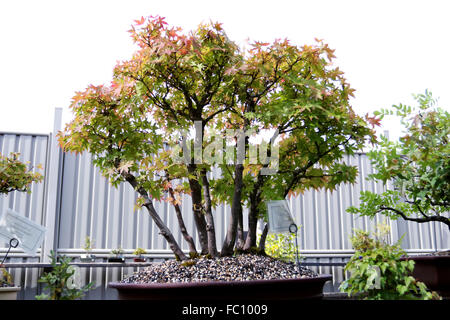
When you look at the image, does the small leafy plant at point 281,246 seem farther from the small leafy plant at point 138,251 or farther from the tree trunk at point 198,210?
the tree trunk at point 198,210

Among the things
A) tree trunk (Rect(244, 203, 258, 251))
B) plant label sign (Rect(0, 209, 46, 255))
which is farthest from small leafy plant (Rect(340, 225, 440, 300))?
plant label sign (Rect(0, 209, 46, 255))

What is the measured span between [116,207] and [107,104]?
121 inches

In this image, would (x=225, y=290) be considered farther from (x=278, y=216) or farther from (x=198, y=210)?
(x=198, y=210)

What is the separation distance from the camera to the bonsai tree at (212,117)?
202 centimetres

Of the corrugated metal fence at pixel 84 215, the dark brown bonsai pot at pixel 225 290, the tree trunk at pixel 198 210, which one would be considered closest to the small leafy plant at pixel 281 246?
the corrugated metal fence at pixel 84 215

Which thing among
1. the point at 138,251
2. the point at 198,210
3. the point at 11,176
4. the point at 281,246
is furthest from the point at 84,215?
the point at 198,210

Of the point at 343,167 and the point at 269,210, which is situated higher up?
the point at 343,167

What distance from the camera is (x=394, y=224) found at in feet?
18.5

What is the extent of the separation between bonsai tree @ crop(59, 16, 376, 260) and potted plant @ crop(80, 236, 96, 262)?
260cm

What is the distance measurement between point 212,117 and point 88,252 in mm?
3209

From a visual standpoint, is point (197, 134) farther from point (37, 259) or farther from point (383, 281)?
point (37, 259)

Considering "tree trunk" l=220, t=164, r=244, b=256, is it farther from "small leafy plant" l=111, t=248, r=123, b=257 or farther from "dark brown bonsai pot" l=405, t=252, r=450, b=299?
"small leafy plant" l=111, t=248, r=123, b=257

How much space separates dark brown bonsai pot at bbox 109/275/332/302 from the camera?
1567 mm

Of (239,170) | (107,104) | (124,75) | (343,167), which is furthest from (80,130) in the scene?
(343,167)
